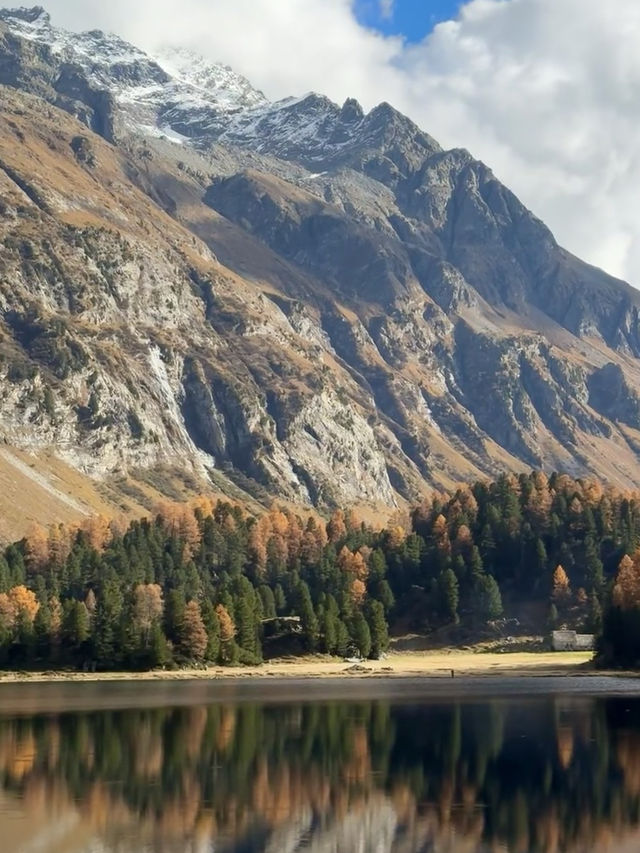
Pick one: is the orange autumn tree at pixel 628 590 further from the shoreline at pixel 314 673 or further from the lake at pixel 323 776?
the lake at pixel 323 776

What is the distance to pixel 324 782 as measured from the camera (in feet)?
253

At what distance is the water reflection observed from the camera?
60.7m

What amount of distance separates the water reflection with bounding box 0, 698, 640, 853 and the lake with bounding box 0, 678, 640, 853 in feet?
0.51

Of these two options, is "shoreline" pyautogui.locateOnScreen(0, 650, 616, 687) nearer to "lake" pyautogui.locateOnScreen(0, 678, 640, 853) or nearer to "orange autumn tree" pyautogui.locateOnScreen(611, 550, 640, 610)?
"orange autumn tree" pyautogui.locateOnScreen(611, 550, 640, 610)

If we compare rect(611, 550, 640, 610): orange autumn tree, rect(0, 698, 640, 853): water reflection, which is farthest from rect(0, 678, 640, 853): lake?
rect(611, 550, 640, 610): orange autumn tree

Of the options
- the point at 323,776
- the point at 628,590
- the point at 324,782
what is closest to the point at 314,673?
the point at 628,590

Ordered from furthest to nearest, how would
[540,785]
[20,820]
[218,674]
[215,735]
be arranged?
1. [218,674]
2. [215,735]
3. [540,785]
4. [20,820]

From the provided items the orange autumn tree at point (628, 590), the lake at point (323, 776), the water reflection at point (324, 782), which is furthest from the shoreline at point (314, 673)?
the water reflection at point (324, 782)

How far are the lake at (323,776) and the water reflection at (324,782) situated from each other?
0.15m

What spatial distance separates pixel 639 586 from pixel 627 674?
14.7 m

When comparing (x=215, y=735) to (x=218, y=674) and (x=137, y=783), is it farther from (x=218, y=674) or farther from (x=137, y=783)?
(x=218, y=674)

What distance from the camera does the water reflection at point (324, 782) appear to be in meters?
60.7

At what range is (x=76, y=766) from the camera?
84500mm

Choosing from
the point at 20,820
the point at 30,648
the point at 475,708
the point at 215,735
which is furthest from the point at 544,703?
the point at 30,648
